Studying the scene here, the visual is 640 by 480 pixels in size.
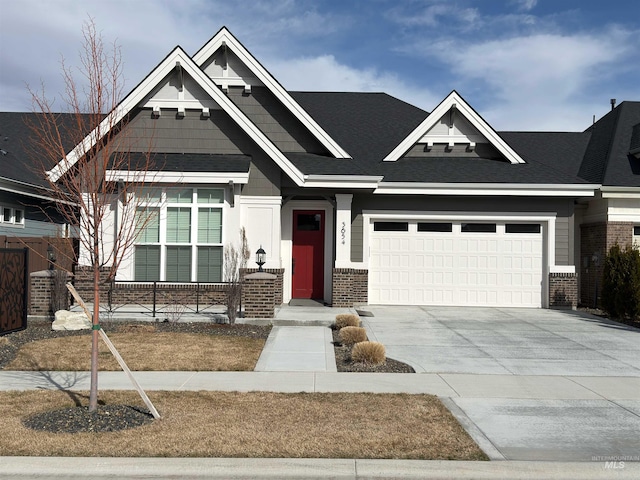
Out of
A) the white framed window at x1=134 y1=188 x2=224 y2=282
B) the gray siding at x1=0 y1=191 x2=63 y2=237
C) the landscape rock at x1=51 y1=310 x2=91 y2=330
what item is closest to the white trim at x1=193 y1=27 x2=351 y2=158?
the white framed window at x1=134 y1=188 x2=224 y2=282

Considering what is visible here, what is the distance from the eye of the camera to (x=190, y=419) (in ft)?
21.0

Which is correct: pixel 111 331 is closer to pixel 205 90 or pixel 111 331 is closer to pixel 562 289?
pixel 205 90

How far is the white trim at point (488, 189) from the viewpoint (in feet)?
54.1

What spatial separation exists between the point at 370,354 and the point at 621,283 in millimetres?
9481

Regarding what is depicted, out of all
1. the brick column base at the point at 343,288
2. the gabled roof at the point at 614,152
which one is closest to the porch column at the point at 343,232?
the brick column base at the point at 343,288

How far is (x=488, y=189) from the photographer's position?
54.3 feet

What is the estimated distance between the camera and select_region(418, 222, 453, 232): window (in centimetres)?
1728

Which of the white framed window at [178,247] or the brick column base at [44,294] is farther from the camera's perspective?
the white framed window at [178,247]

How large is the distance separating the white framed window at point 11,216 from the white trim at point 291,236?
8.62 m

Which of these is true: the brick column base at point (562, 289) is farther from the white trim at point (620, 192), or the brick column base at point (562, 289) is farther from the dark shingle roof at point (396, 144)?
the dark shingle roof at point (396, 144)

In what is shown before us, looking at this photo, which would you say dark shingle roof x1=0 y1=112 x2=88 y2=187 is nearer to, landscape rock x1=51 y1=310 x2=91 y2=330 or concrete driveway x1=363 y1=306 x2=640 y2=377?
landscape rock x1=51 y1=310 x2=91 y2=330

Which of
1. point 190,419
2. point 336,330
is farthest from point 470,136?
point 190,419

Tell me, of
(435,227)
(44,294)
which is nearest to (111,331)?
(44,294)

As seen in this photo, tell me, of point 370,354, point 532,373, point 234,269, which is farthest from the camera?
point 234,269
